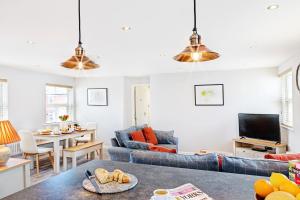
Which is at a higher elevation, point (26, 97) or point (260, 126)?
point (26, 97)

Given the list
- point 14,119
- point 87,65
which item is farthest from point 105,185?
point 14,119

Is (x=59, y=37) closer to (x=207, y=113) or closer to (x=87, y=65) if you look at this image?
(x=87, y=65)

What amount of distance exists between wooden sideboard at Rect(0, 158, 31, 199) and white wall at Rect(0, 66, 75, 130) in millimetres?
2908

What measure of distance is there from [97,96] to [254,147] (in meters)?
4.81

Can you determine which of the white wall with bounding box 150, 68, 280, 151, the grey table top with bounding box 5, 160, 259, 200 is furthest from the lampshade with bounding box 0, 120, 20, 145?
the white wall with bounding box 150, 68, 280, 151

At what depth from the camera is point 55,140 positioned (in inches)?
175

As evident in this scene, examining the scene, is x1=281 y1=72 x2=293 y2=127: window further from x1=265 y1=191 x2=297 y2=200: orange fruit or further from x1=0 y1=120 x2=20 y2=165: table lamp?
x1=0 y1=120 x2=20 y2=165: table lamp

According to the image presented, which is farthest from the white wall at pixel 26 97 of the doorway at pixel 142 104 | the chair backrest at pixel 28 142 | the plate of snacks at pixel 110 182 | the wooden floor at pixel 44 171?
the plate of snacks at pixel 110 182

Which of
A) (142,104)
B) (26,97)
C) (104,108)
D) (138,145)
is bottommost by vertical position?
(138,145)

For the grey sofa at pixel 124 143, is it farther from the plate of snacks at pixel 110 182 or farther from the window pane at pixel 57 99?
the window pane at pixel 57 99

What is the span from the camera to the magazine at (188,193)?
1.27 m

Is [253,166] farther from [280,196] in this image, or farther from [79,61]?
[79,61]

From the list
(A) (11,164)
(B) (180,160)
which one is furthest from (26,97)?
(B) (180,160)

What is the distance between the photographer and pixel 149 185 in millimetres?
1476
